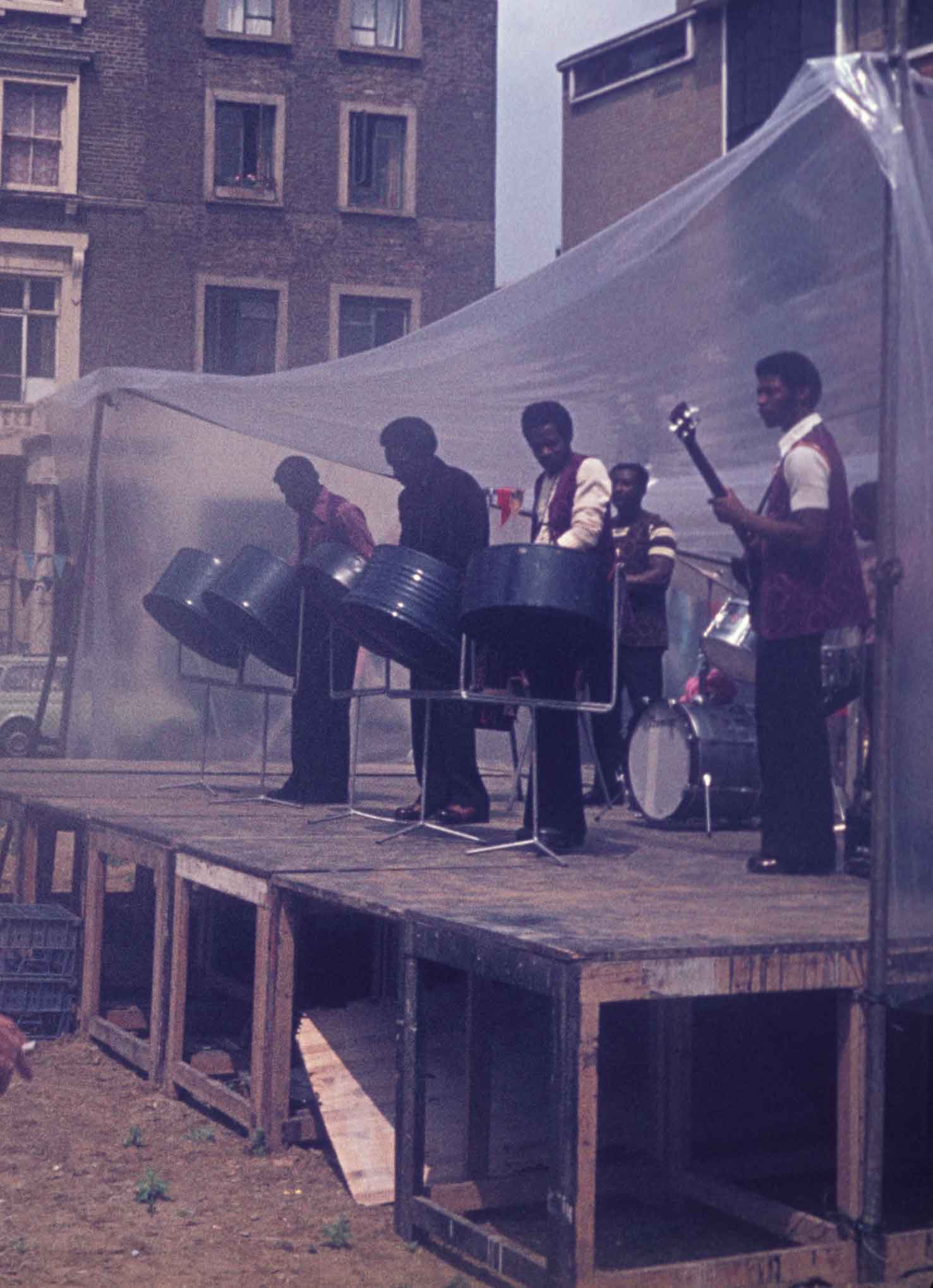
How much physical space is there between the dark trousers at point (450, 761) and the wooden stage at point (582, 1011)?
18cm

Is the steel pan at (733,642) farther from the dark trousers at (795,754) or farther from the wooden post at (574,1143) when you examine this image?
the wooden post at (574,1143)

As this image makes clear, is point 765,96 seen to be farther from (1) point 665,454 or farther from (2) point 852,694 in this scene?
(2) point 852,694

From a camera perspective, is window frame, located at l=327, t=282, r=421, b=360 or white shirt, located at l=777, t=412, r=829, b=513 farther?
window frame, located at l=327, t=282, r=421, b=360

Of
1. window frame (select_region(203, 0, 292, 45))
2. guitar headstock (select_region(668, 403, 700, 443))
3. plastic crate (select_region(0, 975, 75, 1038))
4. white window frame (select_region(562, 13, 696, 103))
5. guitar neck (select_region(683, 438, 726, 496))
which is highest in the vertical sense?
window frame (select_region(203, 0, 292, 45))

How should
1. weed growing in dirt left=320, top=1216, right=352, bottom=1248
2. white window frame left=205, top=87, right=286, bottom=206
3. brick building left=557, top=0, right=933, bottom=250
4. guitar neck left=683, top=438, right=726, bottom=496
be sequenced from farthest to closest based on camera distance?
white window frame left=205, top=87, right=286, bottom=206 < brick building left=557, top=0, right=933, bottom=250 < guitar neck left=683, top=438, right=726, bottom=496 < weed growing in dirt left=320, top=1216, right=352, bottom=1248

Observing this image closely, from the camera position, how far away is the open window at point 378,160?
29219 mm

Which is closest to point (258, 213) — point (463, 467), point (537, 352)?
point (463, 467)

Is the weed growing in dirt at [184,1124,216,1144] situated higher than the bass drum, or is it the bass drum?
the bass drum

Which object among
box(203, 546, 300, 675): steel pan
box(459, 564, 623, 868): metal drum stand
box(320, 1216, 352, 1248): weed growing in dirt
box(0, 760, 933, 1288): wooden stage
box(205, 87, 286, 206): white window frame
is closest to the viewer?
box(0, 760, 933, 1288): wooden stage

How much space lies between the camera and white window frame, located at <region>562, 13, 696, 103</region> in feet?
67.3

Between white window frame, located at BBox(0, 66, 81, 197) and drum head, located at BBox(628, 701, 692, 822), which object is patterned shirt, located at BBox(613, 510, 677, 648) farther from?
white window frame, located at BBox(0, 66, 81, 197)

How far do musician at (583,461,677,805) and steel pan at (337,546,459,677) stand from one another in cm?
198

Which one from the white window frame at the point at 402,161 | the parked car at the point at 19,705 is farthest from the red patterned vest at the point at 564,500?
the white window frame at the point at 402,161

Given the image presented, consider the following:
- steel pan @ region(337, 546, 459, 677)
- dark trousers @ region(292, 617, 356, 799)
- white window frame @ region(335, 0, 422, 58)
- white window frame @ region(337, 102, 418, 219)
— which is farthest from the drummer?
white window frame @ region(335, 0, 422, 58)
